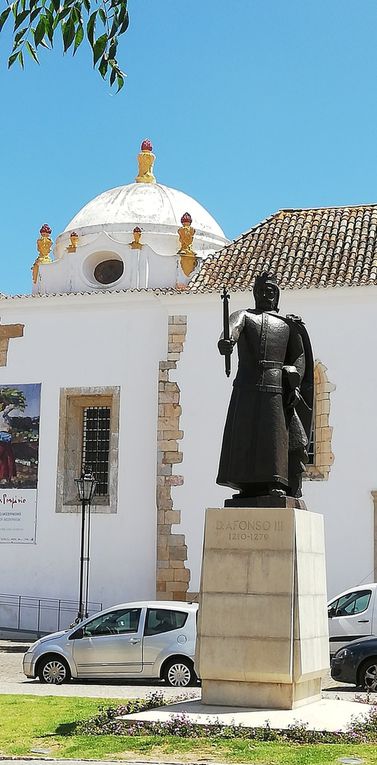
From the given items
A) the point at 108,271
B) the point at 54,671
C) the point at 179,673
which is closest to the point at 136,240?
the point at 108,271

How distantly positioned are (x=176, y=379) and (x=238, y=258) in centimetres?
323

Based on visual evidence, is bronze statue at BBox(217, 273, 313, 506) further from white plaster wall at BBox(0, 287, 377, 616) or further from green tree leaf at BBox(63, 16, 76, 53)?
white plaster wall at BBox(0, 287, 377, 616)

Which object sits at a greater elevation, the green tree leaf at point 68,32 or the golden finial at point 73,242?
the golden finial at point 73,242

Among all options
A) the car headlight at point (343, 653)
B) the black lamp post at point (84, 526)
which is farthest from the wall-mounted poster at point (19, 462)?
the car headlight at point (343, 653)

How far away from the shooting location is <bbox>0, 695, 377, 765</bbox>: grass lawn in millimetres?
7418

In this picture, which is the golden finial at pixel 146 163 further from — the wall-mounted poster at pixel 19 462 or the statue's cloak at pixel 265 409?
the statue's cloak at pixel 265 409

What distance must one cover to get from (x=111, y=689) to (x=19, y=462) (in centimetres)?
1097

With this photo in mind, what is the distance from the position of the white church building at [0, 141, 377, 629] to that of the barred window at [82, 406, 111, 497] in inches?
1.2

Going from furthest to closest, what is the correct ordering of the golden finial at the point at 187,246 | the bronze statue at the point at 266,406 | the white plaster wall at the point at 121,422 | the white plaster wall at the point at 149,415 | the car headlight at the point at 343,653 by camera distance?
the golden finial at the point at 187,246 < the white plaster wall at the point at 121,422 < the white plaster wall at the point at 149,415 < the car headlight at the point at 343,653 < the bronze statue at the point at 266,406

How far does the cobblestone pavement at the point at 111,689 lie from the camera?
40.5 feet

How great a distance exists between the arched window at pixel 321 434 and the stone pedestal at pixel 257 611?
12455 mm

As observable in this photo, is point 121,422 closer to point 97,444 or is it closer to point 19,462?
point 97,444

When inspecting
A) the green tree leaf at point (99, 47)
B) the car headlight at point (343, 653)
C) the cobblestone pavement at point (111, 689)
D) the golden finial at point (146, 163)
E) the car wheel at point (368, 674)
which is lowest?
the cobblestone pavement at point (111, 689)

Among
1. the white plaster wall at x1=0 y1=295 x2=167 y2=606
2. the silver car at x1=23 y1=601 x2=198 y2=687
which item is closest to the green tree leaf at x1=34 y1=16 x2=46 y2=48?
the silver car at x1=23 y1=601 x2=198 y2=687
